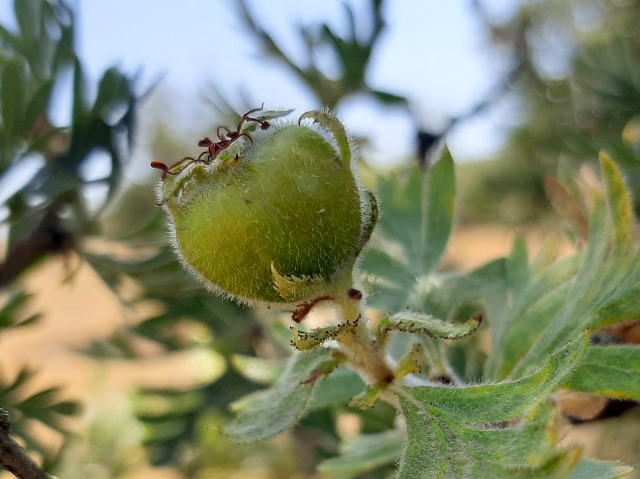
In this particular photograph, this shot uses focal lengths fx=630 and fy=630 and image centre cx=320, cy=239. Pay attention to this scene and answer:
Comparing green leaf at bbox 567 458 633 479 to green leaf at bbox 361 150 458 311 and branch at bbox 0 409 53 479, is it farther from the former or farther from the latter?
branch at bbox 0 409 53 479

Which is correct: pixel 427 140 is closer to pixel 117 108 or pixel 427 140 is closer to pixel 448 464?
pixel 117 108

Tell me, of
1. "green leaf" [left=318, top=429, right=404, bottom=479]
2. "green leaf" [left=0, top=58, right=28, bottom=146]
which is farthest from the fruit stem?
"green leaf" [left=0, top=58, right=28, bottom=146]

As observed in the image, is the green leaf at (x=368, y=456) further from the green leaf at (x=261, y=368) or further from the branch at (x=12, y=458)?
the branch at (x=12, y=458)

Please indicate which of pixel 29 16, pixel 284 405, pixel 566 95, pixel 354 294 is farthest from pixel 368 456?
pixel 566 95

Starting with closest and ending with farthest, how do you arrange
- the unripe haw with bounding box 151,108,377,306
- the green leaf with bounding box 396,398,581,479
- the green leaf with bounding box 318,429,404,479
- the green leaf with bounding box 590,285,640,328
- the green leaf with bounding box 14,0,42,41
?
1. the green leaf with bounding box 396,398,581,479
2. the unripe haw with bounding box 151,108,377,306
3. the green leaf with bounding box 590,285,640,328
4. the green leaf with bounding box 318,429,404,479
5. the green leaf with bounding box 14,0,42,41

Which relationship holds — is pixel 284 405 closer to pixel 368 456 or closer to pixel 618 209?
pixel 368 456

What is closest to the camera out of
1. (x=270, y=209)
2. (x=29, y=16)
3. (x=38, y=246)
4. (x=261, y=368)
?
(x=270, y=209)

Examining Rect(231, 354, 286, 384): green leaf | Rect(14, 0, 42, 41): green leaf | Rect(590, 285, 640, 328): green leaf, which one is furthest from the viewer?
Rect(14, 0, 42, 41): green leaf
